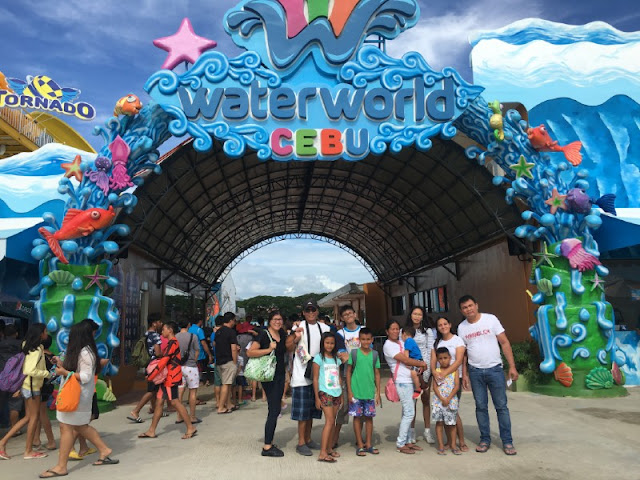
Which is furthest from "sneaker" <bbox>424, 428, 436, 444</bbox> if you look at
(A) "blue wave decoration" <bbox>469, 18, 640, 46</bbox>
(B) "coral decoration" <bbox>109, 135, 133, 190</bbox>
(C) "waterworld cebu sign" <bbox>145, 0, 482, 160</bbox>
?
(A) "blue wave decoration" <bbox>469, 18, 640, 46</bbox>

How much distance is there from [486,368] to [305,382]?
7.54 ft

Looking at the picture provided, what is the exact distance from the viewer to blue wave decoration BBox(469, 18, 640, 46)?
15547 mm

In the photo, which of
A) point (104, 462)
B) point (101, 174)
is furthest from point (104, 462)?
point (101, 174)

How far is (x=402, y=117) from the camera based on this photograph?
12141mm

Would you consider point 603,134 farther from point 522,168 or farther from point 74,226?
point 74,226

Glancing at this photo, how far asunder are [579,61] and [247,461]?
14.8m

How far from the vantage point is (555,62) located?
15.0m

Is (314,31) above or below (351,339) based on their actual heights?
above

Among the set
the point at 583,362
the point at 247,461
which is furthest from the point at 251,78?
the point at 583,362

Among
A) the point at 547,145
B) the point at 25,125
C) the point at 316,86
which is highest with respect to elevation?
the point at 25,125

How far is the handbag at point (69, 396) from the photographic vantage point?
5.74 m

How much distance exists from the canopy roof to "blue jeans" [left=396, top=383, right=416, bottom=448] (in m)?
7.98

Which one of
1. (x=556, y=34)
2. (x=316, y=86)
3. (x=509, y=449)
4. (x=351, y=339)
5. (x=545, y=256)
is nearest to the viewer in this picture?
(x=509, y=449)

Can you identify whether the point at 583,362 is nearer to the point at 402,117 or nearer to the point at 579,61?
the point at 402,117
